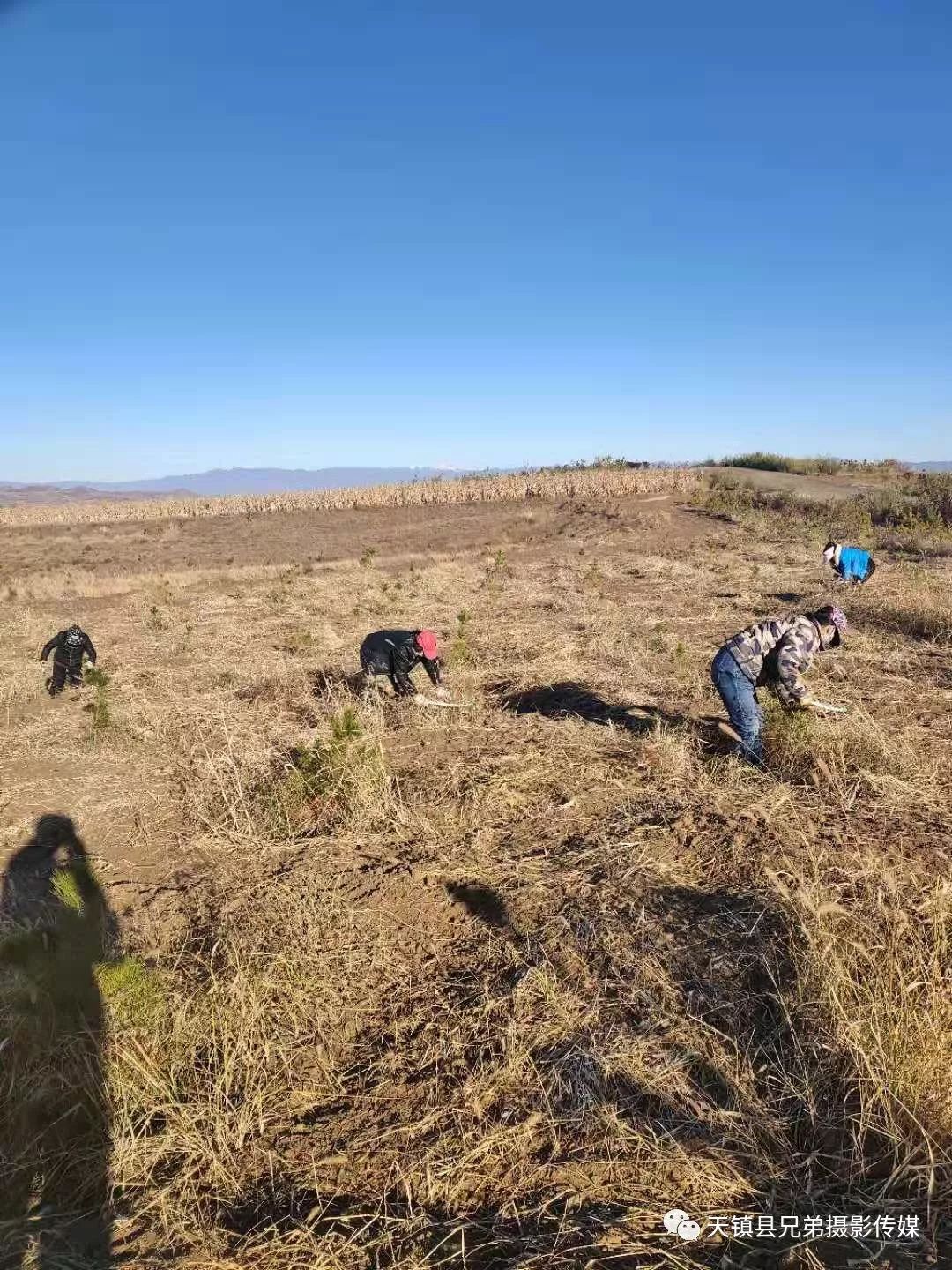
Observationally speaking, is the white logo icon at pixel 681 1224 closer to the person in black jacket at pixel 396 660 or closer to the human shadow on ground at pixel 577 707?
the human shadow on ground at pixel 577 707

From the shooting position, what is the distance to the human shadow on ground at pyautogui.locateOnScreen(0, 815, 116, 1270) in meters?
2.27

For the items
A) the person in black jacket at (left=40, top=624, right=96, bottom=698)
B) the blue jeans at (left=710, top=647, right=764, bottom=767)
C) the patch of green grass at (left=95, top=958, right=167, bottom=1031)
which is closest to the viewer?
the patch of green grass at (left=95, top=958, right=167, bottom=1031)

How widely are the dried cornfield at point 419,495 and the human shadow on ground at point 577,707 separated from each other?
21.7 meters

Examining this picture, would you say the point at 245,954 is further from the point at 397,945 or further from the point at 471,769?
the point at 471,769

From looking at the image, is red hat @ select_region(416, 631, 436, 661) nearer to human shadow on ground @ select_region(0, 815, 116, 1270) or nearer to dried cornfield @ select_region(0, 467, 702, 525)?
human shadow on ground @ select_region(0, 815, 116, 1270)

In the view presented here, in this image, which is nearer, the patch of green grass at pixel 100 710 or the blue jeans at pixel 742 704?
the blue jeans at pixel 742 704

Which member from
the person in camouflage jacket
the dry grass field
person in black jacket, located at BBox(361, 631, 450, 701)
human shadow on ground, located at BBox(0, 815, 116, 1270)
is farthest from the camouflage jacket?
human shadow on ground, located at BBox(0, 815, 116, 1270)

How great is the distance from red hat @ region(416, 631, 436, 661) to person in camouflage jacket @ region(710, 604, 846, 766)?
8.12 ft

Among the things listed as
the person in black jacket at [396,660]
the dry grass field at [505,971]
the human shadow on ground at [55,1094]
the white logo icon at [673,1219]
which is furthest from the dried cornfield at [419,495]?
the white logo icon at [673,1219]

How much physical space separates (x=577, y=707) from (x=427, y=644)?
1.70 m

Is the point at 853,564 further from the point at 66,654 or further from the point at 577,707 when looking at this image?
the point at 66,654

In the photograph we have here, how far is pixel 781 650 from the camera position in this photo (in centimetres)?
506

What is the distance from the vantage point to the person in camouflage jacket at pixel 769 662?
16.5 ft

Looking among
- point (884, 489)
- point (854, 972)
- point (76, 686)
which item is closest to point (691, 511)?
point (884, 489)
